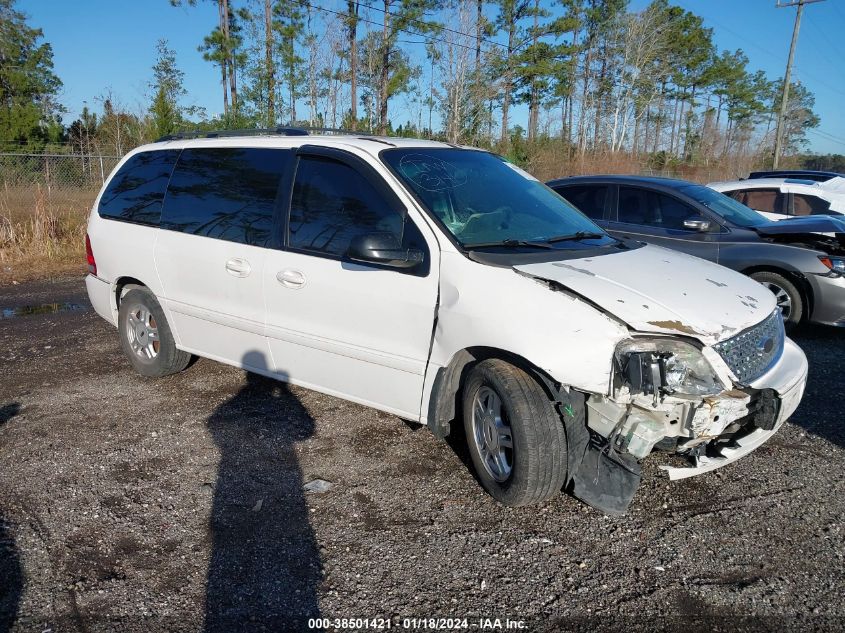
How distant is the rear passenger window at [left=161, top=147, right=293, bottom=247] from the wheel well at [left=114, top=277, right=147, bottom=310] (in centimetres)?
66

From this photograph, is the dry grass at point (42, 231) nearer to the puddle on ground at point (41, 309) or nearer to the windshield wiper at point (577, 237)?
the puddle on ground at point (41, 309)

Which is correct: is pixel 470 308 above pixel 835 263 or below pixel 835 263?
above

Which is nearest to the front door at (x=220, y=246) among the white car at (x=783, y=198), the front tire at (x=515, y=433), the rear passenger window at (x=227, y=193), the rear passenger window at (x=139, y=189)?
the rear passenger window at (x=227, y=193)

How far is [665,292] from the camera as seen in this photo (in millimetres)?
3102

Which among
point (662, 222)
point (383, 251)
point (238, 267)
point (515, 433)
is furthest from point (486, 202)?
point (662, 222)

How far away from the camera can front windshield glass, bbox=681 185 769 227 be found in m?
7.21

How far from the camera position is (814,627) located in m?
2.45

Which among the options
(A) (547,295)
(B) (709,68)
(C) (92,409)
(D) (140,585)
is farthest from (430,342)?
(B) (709,68)

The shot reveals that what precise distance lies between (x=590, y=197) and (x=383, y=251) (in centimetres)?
527

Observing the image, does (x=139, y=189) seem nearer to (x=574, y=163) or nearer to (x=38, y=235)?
(x=38, y=235)

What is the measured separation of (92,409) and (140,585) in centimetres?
232

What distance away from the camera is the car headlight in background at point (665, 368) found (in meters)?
2.78

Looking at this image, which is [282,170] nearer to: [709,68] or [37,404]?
[37,404]

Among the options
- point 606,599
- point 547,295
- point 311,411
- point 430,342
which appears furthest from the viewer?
point 311,411
